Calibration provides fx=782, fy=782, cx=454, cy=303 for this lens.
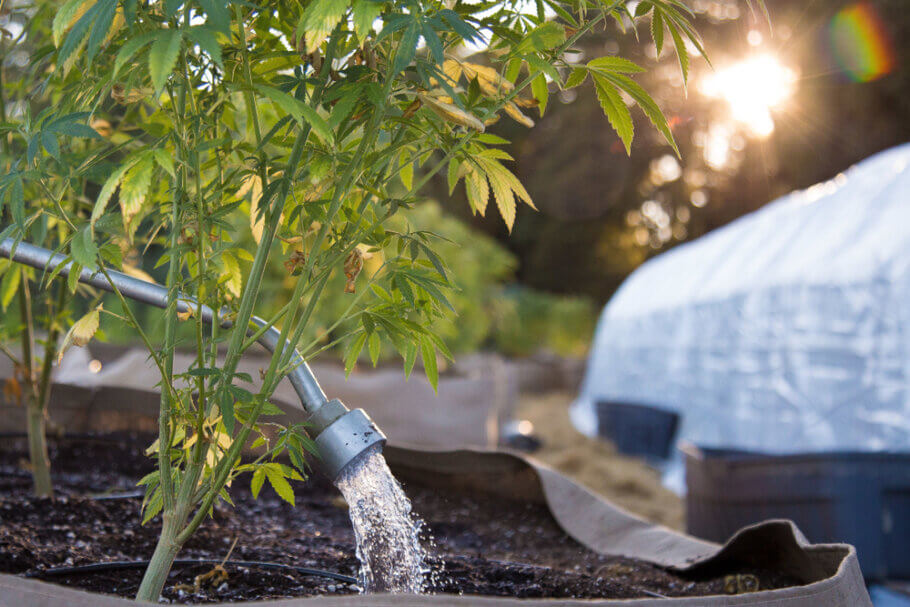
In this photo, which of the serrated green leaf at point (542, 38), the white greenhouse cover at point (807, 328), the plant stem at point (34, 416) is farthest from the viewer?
the white greenhouse cover at point (807, 328)

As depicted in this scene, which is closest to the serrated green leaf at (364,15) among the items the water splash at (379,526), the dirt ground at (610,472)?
the water splash at (379,526)

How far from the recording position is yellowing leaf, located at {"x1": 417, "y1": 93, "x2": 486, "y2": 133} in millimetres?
851

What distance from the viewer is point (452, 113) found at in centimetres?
86

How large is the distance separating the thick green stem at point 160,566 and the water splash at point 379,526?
228mm

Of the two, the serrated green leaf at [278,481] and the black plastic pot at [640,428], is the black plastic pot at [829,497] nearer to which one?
the serrated green leaf at [278,481]

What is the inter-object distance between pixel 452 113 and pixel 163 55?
0.99 ft

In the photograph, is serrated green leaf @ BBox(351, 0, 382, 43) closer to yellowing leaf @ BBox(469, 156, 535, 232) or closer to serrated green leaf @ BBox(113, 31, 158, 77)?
serrated green leaf @ BBox(113, 31, 158, 77)

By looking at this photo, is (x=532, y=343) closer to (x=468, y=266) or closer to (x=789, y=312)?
(x=468, y=266)

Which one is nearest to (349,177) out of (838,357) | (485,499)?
(485,499)

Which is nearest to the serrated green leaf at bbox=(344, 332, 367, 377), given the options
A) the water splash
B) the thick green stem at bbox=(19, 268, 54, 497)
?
the water splash

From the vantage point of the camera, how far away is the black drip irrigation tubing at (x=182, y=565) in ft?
4.00

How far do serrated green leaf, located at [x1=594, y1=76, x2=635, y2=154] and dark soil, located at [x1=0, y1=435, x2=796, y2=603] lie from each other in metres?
0.76

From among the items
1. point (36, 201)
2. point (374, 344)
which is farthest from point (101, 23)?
point (36, 201)

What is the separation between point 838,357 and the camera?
180 inches
